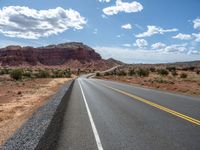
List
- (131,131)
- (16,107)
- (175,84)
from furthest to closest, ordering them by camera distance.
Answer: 1. (175,84)
2. (16,107)
3. (131,131)

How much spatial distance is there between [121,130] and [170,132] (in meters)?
1.48

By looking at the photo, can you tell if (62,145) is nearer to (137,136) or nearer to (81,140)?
(81,140)

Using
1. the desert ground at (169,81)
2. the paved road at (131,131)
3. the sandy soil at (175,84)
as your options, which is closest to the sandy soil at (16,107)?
A: the paved road at (131,131)

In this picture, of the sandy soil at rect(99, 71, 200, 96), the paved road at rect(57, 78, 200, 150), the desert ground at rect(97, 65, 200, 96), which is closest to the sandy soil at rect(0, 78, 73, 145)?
the paved road at rect(57, 78, 200, 150)

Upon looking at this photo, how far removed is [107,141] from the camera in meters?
7.51

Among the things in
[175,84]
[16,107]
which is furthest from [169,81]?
[16,107]

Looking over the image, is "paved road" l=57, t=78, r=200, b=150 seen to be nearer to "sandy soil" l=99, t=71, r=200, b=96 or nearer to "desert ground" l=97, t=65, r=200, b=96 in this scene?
"desert ground" l=97, t=65, r=200, b=96

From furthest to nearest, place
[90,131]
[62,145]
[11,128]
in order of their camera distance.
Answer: [11,128] → [90,131] → [62,145]

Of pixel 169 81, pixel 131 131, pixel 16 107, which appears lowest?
pixel 16 107

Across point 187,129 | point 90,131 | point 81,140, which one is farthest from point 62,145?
point 187,129

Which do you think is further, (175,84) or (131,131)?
(175,84)

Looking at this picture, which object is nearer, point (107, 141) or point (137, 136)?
point (107, 141)

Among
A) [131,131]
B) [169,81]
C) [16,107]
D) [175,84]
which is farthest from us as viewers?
[169,81]

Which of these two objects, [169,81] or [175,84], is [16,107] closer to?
[175,84]
